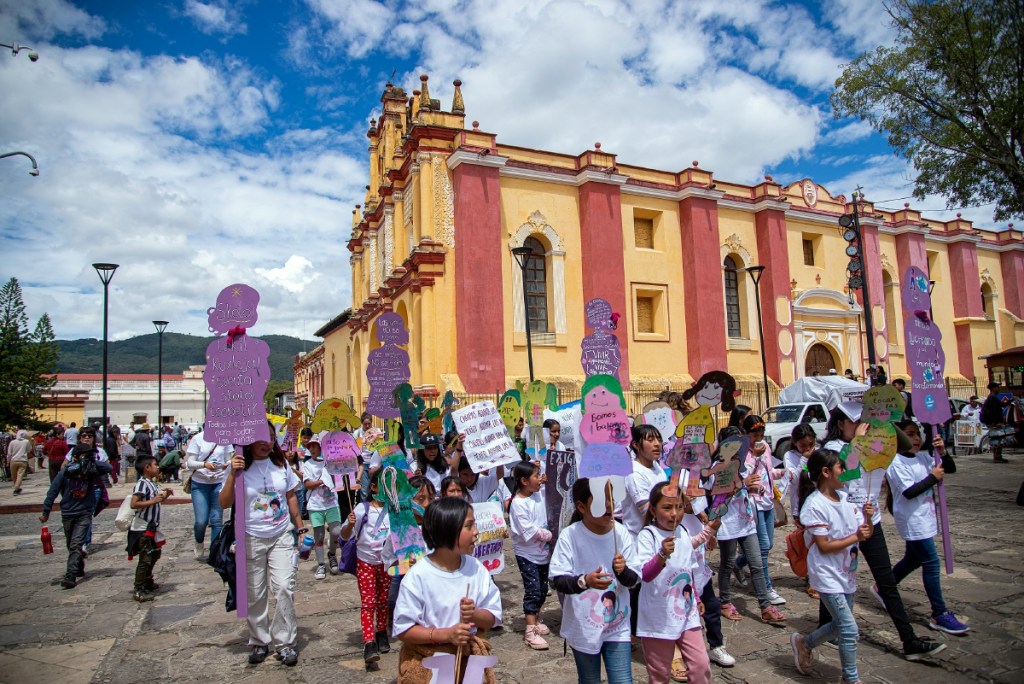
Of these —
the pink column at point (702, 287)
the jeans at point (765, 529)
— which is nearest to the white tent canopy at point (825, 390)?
the pink column at point (702, 287)

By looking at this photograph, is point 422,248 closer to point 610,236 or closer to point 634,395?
point 610,236

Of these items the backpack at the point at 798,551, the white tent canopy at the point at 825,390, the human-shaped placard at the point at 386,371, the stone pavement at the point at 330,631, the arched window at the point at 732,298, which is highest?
the arched window at the point at 732,298

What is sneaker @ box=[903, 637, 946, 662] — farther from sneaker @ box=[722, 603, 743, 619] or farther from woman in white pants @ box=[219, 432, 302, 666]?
woman in white pants @ box=[219, 432, 302, 666]

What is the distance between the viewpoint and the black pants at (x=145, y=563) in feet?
23.3

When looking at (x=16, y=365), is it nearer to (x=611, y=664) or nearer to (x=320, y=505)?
(x=320, y=505)

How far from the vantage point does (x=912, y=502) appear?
520 centimetres

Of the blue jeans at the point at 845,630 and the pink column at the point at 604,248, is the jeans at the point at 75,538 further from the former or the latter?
the pink column at the point at 604,248

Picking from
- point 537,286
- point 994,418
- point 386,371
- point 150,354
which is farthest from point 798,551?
point 150,354

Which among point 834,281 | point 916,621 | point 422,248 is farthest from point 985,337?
point 916,621

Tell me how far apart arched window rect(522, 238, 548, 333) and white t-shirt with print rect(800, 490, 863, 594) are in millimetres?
16956

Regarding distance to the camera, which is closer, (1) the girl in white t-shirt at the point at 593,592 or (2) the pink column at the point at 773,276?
(1) the girl in white t-shirt at the point at 593,592

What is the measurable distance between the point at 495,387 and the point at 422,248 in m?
5.00

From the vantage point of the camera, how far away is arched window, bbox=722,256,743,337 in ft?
82.5

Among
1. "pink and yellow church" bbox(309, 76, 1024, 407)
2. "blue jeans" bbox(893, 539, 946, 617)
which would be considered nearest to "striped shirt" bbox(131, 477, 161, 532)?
"blue jeans" bbox(893, 539, 946, 617)
